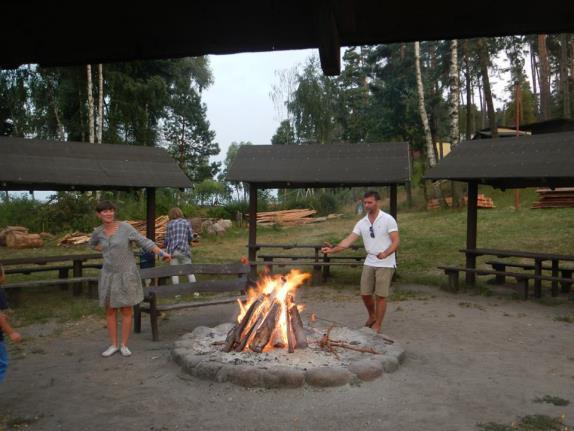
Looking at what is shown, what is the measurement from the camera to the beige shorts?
6.97 m

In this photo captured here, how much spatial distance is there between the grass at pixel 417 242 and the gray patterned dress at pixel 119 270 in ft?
10.2

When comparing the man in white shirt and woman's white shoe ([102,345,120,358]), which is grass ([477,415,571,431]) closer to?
the man in white shirt

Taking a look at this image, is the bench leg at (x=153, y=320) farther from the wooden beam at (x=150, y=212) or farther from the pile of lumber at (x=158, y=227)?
the pile of lumber at (x=158, y=227)

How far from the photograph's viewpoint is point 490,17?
2.32 m

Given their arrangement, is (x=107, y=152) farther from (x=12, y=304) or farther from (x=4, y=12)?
(x=4, y=12)

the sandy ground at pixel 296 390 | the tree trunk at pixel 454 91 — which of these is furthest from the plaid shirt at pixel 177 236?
the tree trunk at pixel 454 91

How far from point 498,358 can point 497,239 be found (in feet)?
38.3

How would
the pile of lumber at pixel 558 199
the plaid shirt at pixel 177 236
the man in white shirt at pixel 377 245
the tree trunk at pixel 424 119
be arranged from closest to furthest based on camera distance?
the man in white shirt at pixel 377 245 → the plaid shirt at pixel 177 236 → the pile of lumber at pixel 558 199 → the tree trunk at pixel 424 119

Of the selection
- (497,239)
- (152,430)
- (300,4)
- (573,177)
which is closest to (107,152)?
(152,430)

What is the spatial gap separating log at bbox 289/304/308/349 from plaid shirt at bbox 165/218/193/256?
4343 millimetres

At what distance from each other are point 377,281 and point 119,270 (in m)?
3.27

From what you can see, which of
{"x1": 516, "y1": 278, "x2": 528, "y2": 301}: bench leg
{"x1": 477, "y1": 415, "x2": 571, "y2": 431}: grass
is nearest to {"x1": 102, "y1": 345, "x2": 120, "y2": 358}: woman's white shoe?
{"x1": 477, "y1": 415, "x2": 571, "y2": 431}: grass

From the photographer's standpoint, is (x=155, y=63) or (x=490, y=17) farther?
(x=155, y=63)

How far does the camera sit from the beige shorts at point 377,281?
6973mm
